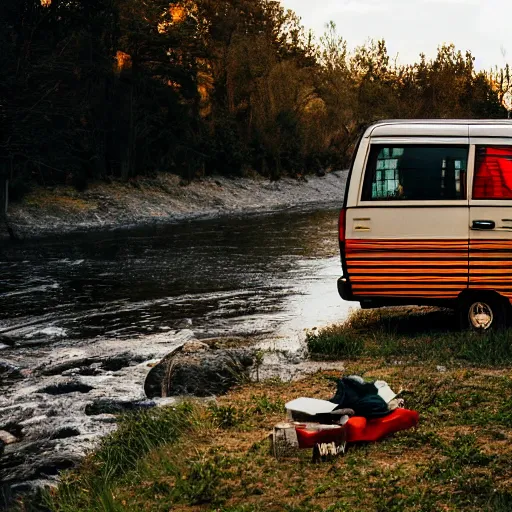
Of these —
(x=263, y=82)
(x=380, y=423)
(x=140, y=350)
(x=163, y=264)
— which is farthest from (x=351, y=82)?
(x=380, y=423)

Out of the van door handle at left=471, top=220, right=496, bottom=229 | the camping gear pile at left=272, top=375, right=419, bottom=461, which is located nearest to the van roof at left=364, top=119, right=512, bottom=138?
the van door handle at left=471, top=220, right=496, bottom=229

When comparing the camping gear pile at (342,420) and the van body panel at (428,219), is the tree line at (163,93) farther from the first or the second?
the camping gear pile at (342,420)

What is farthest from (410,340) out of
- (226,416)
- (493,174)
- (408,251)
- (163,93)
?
(163,93)

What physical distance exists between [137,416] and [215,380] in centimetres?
128

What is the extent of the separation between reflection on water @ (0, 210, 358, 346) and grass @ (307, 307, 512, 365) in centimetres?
121

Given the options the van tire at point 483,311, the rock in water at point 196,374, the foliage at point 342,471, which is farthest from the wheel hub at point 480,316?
the foliage at point 342,471

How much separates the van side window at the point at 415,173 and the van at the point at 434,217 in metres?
0.01

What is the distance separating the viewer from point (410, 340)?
1063 cm

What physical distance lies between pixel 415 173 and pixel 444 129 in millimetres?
592

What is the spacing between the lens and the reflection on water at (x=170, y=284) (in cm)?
1394

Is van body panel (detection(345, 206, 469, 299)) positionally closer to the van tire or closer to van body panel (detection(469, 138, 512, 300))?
van body panel (detection(469, 138, 512, 300))

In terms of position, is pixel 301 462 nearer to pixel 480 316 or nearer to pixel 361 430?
pixel 361 430

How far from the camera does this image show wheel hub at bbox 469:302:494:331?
10750mm

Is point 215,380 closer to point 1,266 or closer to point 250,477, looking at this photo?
point 250,477
